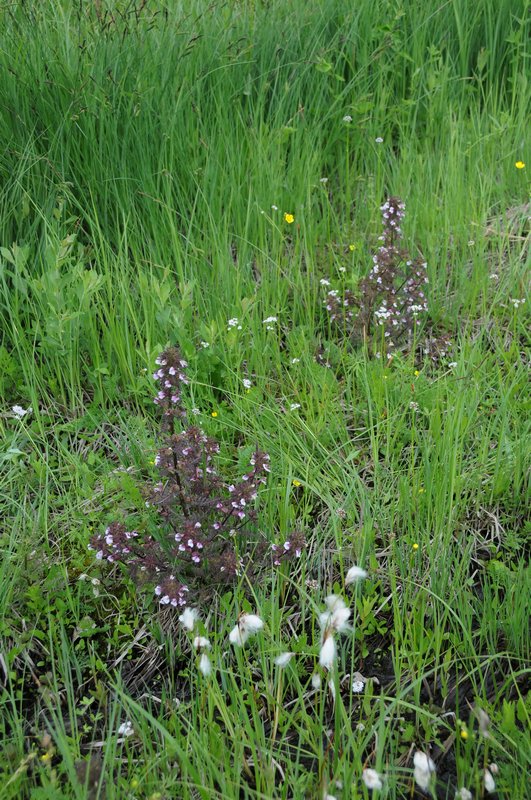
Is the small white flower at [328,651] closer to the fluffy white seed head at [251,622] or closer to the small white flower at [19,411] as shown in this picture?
the fluffy white seed head at [251,622]

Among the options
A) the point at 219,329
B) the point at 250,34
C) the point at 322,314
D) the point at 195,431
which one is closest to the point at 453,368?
the point at 322,314

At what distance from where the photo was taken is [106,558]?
2340 mm

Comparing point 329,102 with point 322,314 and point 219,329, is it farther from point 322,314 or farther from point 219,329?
point 219,329

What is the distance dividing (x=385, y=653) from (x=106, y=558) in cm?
91

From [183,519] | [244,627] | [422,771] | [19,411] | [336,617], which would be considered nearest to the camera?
[422,771]

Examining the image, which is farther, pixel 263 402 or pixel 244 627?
pixel 263 402

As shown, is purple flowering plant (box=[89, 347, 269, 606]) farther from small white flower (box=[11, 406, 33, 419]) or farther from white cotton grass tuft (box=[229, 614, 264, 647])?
small white flower (box=[11, 406, 33, 419])

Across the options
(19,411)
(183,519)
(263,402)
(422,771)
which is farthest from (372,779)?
(19,411)

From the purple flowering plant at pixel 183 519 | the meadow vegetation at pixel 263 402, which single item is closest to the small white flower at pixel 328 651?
the meadow vegetation at pixel 263 402

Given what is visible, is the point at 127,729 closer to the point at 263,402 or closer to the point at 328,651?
the point at 328,651

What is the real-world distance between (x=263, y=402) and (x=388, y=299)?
724 mm

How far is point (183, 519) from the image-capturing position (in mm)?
2289

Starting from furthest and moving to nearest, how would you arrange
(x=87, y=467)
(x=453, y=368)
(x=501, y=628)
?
(x=453, y=368) < (x=87, y=467) < (x=501, y=628)

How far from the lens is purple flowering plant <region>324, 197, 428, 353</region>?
3166mm
